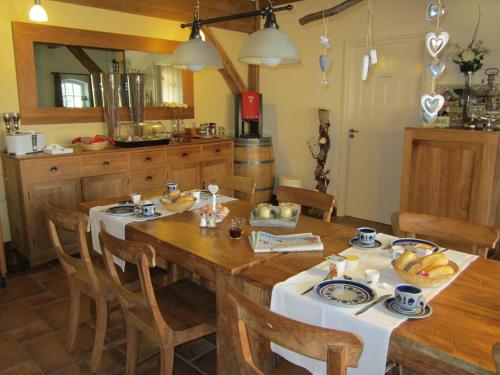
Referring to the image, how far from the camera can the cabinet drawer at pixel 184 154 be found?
14.0 ft

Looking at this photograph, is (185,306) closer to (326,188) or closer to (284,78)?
(326,188)

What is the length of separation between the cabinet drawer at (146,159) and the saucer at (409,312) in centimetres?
307

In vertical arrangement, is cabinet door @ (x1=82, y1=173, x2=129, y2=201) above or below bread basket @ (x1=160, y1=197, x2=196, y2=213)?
below

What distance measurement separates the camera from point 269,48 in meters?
2.19

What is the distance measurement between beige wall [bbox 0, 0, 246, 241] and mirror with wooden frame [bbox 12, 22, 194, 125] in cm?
6

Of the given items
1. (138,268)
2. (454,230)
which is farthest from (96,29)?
(454,230)

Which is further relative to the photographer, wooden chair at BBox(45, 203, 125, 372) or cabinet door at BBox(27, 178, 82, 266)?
cabinet door at BBox(27, 178, 82, 266)

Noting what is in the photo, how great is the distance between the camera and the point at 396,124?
446 centimetres

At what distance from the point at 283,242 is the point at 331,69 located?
3.46 meters

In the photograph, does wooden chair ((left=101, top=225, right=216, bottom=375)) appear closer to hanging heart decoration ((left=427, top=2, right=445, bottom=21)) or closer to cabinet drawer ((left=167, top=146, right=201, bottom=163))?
hanging heart decoration ((left=427, top=2, right=445, bottom=21))

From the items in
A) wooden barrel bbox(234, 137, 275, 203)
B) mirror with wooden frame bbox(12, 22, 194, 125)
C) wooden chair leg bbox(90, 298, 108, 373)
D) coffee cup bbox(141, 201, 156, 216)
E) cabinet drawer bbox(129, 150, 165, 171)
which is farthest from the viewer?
wooden barrel bbox(234, 137, 275, 203)

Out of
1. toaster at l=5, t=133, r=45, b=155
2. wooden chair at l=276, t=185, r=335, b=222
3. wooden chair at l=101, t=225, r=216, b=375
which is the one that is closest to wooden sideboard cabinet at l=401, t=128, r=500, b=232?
wooden chair at l=276, t=185, r=335, b=222

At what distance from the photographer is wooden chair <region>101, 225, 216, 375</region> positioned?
1.67 m

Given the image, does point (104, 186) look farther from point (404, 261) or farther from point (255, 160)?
point (404, 261)
